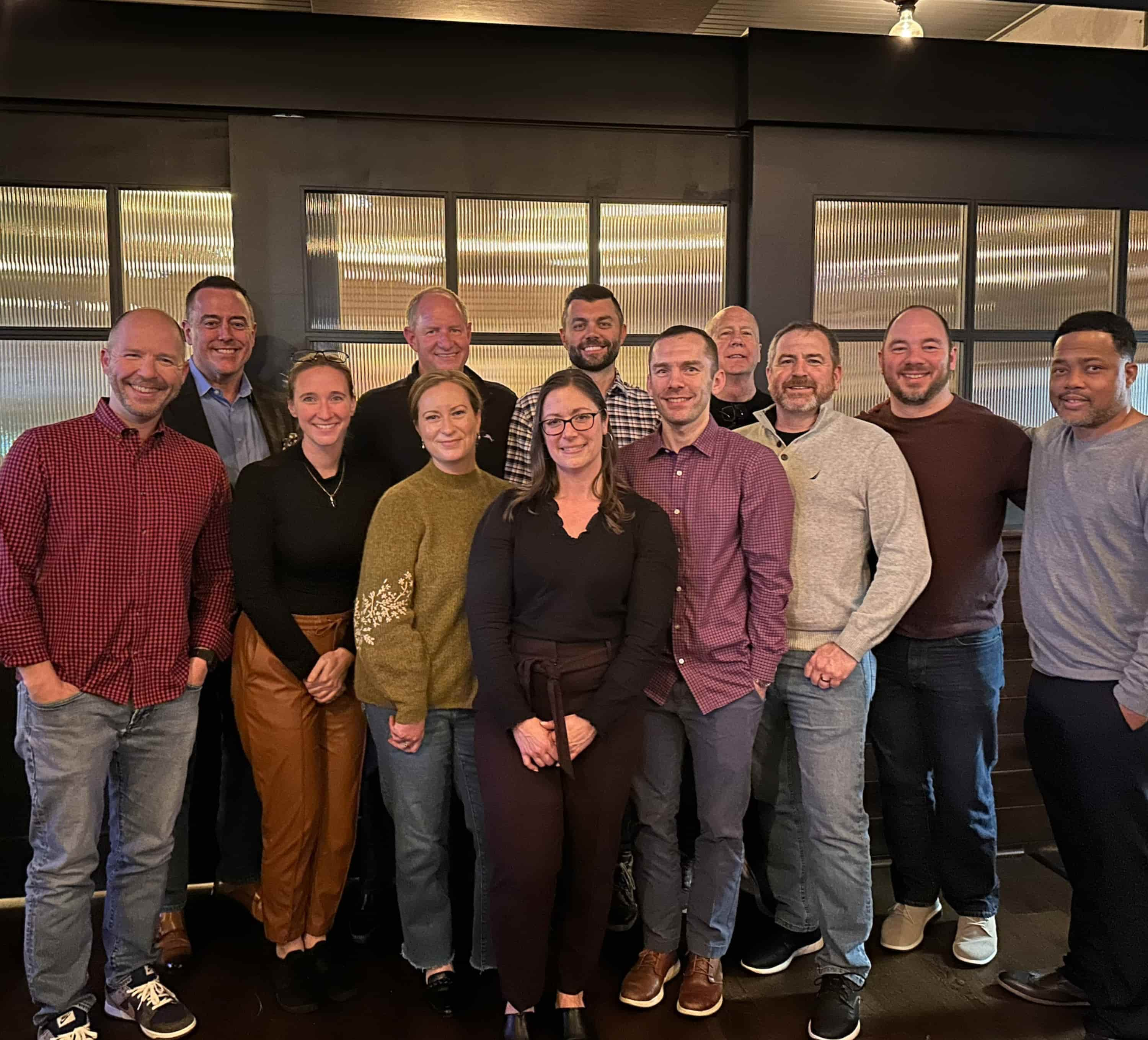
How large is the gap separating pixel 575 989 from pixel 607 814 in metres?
0.46

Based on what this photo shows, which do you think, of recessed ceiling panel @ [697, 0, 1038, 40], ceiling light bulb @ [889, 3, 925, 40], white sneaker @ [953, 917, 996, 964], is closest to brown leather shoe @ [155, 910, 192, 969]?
white sneaker @ [953, 917, 996, 964]

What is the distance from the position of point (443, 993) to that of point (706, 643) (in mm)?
1152

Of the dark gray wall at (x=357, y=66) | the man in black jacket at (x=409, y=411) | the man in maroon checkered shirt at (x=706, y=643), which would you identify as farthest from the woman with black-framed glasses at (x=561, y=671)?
the dark gray wall at (x=357, y=66)

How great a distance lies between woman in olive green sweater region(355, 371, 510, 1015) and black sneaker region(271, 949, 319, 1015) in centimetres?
29

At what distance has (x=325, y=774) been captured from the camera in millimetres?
2678

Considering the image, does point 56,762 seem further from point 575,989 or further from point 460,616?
point 575,989

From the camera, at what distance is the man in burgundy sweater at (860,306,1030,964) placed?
8.90 feet

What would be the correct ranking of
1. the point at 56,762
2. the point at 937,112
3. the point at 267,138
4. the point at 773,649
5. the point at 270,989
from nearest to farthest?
the point at 56,762 → the point at 773,649 → the point at 270,989 → the point at 267,138 → the point at 937,112

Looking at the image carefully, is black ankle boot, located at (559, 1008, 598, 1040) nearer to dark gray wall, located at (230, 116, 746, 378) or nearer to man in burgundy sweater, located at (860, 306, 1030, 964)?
man in burgundy sweater, located at (860, 306, 1030, 964)

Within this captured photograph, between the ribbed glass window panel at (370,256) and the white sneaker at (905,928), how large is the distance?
2.50 m

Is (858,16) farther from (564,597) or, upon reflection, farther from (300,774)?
(300,774)

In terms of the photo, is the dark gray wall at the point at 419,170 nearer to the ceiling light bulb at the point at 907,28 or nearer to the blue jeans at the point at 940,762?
the ceiling light bulb at the point at 907,28

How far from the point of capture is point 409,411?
2.99 meters

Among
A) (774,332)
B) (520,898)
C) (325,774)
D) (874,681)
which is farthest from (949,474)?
(325,774)
